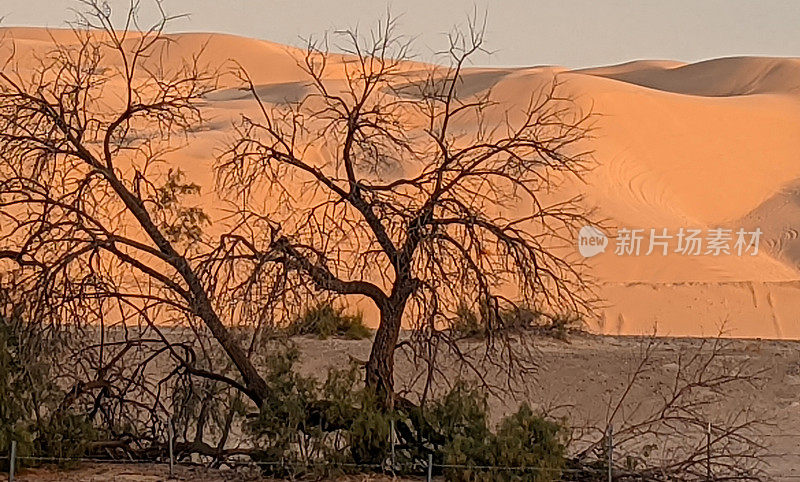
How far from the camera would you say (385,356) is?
11930 mm

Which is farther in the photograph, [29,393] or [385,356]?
[385,356]

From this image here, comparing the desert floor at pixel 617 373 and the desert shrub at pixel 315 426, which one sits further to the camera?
the desert floor at pixel 617 373

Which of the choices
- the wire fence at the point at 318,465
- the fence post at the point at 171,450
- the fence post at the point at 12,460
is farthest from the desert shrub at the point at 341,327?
the fence post at the point at 12,460

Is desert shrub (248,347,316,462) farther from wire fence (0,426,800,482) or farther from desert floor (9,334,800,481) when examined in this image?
desert floor (9,334,800,481)

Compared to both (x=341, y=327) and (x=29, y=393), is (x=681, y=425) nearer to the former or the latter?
(x=341, y=327)

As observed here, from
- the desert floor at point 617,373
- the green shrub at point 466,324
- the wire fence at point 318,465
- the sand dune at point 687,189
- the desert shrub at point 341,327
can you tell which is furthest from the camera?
the sand dune at point 687,189

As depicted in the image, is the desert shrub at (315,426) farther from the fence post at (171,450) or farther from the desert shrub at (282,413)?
the fence post at (171,450)

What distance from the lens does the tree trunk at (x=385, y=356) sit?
11.8m

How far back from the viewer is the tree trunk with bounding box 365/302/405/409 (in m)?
11.8

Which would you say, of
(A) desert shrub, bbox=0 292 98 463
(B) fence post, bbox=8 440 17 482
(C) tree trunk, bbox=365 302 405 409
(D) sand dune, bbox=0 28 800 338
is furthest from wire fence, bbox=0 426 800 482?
(D) sand dune, bbox=0 28 800 338

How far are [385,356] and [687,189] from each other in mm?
38907

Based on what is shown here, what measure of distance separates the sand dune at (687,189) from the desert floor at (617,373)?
8659 mm

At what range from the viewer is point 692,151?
171 ft

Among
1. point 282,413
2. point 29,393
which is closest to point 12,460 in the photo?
point 29,393
